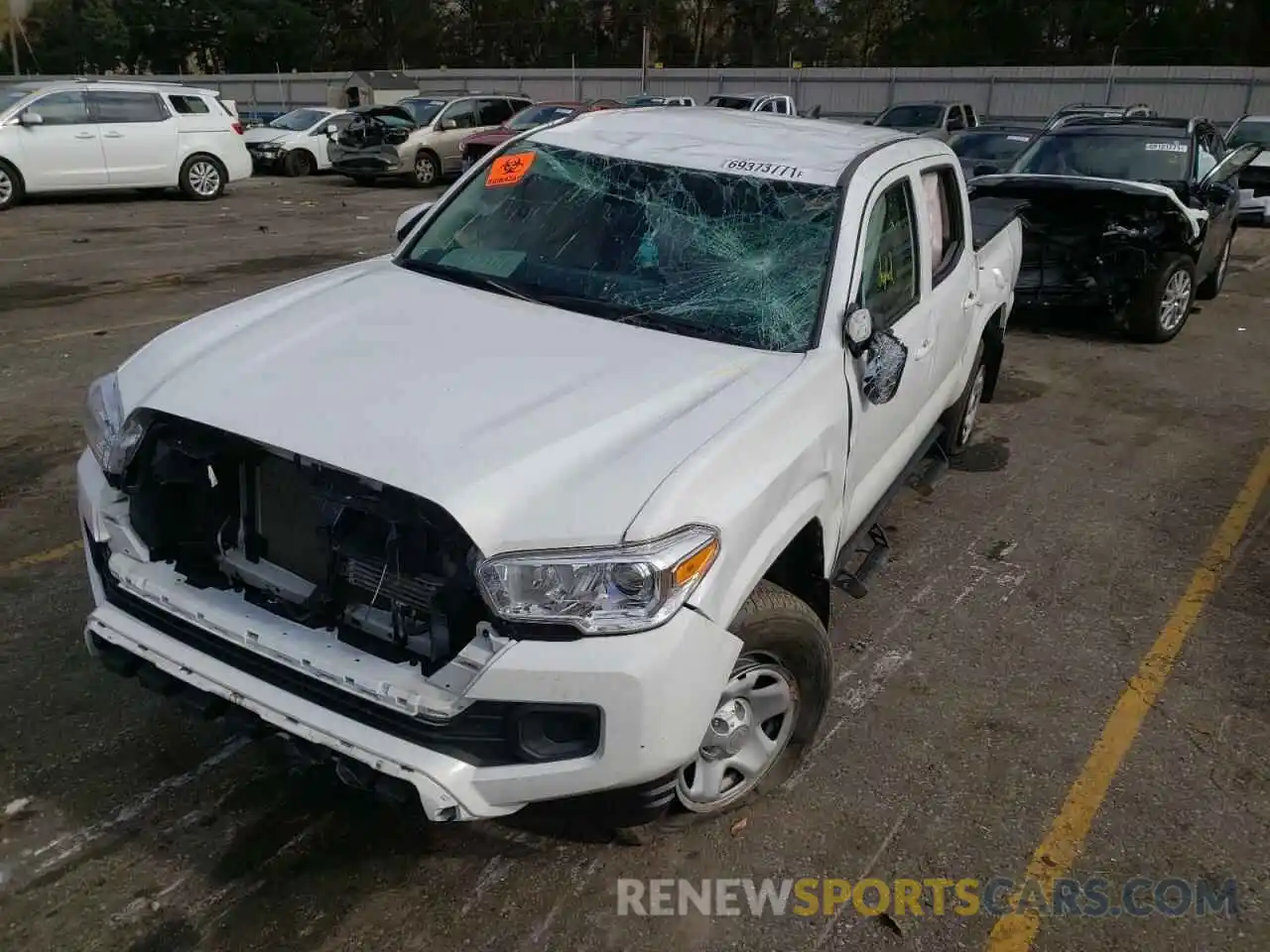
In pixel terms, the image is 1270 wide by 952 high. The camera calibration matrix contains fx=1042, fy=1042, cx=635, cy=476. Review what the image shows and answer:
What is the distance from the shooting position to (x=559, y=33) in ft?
221

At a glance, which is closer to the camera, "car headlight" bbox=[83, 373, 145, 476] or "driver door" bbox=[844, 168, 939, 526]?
"car headlight" bbox=[83, 373, 145, 476]

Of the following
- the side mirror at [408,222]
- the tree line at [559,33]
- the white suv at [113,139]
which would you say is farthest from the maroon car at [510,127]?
the tree line at [559,33]

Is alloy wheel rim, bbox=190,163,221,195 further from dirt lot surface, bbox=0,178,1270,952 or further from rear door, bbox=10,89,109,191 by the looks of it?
dirt lot surface, bbox=0,178,1270,952

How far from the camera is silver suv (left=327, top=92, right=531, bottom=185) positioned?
19875 mm

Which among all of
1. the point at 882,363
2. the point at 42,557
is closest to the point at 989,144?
the point at 882,363

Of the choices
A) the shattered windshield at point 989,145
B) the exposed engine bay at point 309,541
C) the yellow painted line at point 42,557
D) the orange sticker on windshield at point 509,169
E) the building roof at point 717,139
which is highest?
the building roof at point 717,139

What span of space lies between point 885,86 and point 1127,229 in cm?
2956

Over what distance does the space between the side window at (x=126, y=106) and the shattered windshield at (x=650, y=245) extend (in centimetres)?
1408

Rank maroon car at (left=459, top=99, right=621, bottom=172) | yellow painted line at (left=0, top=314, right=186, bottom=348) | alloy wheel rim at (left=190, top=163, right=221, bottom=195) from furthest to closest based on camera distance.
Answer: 1. maroon car at (left=459, top=99, right=621, bottom=172)
2. alloy wheel rim at (left=190, top=163, right=221, bottom=195)
3. yellow painted line at (left=0, top=314, right=186, bottom=348)

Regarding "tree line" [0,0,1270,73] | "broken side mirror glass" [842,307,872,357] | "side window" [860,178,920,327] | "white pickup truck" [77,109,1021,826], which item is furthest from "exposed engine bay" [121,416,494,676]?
"tree line" [0,0,1270,73]

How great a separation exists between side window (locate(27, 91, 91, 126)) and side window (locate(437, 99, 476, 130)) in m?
7.01

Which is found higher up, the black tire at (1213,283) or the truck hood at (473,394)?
the truck hood at (473,394)

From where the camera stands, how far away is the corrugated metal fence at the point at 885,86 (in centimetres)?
3026

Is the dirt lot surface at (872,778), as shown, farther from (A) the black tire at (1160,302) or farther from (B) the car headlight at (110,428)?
(A) the black tire at (1160,302)
